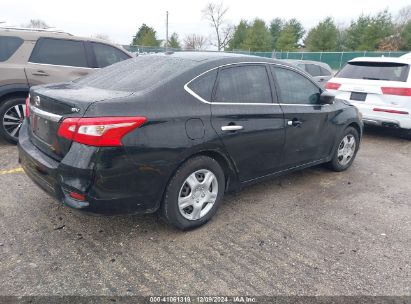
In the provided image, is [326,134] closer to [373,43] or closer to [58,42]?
[58,42]

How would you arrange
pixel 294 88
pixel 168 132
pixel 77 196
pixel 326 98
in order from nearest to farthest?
pixel 77 196 < pixel 168 132 < pixel 294 88 < pixel 326 98

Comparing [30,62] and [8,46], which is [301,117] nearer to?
[30,62]

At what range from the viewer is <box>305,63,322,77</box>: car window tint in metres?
11.7

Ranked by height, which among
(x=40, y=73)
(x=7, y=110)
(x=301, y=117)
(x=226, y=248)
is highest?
(x=40, y=73)

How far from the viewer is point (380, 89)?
6.44 meters

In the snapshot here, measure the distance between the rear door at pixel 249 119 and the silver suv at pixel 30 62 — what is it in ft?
11.6

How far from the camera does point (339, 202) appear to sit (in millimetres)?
4066

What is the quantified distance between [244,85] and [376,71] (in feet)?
14.6

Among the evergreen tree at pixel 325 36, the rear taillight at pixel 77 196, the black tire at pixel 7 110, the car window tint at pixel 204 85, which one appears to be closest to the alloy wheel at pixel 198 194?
the car window tint at pixel 204 85

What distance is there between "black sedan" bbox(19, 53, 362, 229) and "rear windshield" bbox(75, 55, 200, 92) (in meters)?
0.01

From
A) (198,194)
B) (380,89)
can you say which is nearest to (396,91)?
(380,89)

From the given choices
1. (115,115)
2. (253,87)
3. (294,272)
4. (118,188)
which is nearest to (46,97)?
(115,115)

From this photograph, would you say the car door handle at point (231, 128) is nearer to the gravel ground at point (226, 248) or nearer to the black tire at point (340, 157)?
the gravel ground at point (226, 248)

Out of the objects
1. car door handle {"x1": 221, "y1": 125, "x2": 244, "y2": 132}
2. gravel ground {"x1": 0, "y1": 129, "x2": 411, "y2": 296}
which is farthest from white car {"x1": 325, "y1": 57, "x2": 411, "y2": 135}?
car door handle {"x1": 221, "y1": 125, "x2": 244, "y2": 132}
